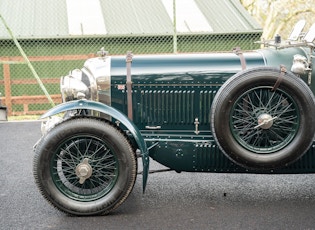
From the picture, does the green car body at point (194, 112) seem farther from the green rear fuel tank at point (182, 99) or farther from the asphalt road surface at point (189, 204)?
the asphalt road surface at point (189, 204)

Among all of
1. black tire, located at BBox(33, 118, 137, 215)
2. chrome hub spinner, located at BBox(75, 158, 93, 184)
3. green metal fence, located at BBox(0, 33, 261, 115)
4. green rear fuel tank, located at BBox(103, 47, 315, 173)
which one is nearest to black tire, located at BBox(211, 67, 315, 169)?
green rear fuel tank, located at BBox(103, 47, 315, 173)

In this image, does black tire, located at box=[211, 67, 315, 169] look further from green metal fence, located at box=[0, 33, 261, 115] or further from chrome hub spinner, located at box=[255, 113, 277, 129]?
green metal fence, located at box=[0, 33, 261, 115]

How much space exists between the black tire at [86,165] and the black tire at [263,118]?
806mm

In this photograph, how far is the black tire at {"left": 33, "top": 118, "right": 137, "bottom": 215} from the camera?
404 cm

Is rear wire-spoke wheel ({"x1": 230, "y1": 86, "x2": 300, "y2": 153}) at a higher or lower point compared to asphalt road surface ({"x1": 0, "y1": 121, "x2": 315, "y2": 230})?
higher

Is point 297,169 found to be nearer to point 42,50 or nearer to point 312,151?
point 312,151

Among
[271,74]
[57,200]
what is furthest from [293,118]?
[57,200]

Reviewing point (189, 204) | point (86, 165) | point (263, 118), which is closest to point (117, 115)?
point (86, 165)

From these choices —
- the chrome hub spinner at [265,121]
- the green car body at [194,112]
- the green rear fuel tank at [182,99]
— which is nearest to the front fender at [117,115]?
the green car body at [194,112]

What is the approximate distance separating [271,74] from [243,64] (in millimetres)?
488

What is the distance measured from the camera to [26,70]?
10.8m

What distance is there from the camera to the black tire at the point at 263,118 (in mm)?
3920

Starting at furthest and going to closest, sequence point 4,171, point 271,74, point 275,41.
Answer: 1. point 4,171
2. point 275,41
3. point 271,74

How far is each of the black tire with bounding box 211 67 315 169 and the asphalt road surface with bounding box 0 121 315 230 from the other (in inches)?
19.6
